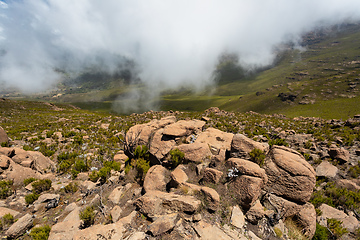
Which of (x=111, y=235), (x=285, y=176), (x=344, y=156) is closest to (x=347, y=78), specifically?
(x=344, y=156)

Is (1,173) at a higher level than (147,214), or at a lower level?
higher

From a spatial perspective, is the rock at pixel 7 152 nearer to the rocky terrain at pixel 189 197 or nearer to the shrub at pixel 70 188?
the rocky terrain at pixel 189 197

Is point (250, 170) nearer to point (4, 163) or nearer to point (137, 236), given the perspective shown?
point (137, 236)

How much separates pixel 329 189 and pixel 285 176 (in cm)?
568

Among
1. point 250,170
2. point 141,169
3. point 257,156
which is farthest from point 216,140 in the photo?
point 141,169

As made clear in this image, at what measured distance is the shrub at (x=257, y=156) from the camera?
25.6ft

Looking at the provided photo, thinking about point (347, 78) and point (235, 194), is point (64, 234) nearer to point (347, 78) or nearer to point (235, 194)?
point (235, 194)

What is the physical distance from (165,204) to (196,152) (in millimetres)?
4273

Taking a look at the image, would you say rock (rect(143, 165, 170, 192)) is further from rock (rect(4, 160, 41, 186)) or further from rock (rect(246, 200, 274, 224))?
rock (rect(4, 160, 41, 186))

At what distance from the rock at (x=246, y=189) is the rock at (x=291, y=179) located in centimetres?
86

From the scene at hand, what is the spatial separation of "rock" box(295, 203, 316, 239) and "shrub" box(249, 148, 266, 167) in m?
2.67

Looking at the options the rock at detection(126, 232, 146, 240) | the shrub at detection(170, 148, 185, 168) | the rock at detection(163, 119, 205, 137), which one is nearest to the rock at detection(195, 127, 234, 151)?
the rock at detection(163, 119, 205, 137)

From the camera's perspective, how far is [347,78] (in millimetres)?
116375

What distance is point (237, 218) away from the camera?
565 centimetres
